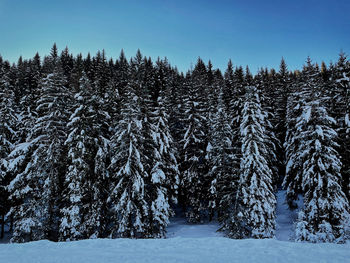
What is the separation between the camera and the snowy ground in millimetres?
8922

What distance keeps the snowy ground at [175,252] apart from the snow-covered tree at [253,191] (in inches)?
403

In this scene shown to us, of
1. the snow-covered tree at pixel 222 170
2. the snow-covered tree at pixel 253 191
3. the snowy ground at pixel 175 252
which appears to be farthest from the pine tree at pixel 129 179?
the snow-covered tree at pixel 253 191

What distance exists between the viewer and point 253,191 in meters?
21.0

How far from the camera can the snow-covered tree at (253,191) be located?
2073cm

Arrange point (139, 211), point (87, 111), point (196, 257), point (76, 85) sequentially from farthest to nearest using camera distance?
point (76, 85) < point (87, 111) < point (139, 211) < point (196, 257)

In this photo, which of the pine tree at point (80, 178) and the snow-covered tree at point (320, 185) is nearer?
the snow-covered tree at point (320, 185)

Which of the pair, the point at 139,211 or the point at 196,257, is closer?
the point at 196,257

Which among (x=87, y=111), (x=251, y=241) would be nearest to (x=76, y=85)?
(x=87, y=111)

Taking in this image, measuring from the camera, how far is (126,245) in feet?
36.6

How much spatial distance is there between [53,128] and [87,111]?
3.35 meters

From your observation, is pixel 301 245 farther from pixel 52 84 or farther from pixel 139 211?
pixel 52 84

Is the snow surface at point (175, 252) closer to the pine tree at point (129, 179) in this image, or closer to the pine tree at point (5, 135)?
the pine tree at point (129, 179)

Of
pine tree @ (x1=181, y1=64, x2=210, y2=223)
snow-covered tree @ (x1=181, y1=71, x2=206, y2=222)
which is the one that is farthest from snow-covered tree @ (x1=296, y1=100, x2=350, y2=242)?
snow-covered tree @ (x1=181, y1=71, x2=206, y2=222)

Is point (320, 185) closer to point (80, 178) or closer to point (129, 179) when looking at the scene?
point (129, 179)
